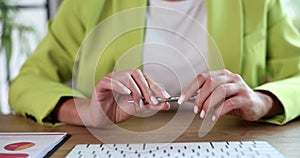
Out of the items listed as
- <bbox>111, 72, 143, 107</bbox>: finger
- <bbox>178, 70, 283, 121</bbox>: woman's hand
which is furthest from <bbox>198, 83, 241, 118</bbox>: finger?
<bbox>111, 72, 143, 107</bbox>: finger

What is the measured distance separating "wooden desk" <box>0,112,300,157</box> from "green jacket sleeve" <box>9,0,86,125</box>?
0.06 meters

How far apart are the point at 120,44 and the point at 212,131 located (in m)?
0.30

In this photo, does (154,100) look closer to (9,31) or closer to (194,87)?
(194,87)

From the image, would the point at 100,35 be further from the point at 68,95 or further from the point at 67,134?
the point at 67,134

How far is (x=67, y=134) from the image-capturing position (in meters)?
0.72

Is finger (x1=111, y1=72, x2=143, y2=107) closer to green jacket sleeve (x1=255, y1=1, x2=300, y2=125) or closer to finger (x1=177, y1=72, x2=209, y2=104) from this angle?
finger (x1=177, y1=72, x2=209, y2=104)

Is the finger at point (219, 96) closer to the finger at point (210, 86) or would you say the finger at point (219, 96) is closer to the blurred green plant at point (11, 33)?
the finger at point (210, 86)

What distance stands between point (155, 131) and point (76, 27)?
16.6 inches

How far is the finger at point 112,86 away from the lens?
65 centimetres

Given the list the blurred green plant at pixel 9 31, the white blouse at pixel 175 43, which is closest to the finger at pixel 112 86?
the white blouse at pixel 175 43

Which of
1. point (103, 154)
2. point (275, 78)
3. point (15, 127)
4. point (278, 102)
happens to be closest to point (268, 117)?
point (278, 102)

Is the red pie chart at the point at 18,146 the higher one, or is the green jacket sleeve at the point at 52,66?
the green jacket sleeve at the point at 52,66

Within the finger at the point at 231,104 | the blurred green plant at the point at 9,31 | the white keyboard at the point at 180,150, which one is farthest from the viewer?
the blurred green plant at the point at 9,31

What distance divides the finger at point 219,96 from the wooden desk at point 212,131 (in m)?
0.05
